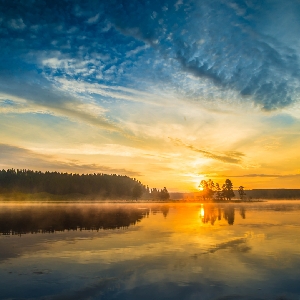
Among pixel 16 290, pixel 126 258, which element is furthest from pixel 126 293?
pixel 126 258

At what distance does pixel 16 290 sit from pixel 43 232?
72.9ft

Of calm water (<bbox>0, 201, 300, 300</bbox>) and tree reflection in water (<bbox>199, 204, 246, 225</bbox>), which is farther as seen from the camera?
tree reflection in water (<bbox>199, 204, 246, 225</bbox>)

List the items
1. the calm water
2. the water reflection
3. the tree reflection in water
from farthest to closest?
the tree reflection in water, the water reflection, the calm water

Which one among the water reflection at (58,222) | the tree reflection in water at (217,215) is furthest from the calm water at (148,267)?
the tree reflection in water at (217,215)

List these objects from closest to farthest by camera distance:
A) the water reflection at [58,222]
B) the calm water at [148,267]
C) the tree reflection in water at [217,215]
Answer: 1. the calm water at [148,267]
2. the water reflection at [58,222]
3. the tree reflection in water at [217,215]

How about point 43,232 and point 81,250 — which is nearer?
point 81,250

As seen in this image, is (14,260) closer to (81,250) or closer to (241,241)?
(81,250)

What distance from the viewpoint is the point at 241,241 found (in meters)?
31.4

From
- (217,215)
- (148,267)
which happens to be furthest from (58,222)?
(217,215)

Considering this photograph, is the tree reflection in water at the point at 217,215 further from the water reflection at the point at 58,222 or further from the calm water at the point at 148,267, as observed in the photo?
the calm water at the point at 148,267

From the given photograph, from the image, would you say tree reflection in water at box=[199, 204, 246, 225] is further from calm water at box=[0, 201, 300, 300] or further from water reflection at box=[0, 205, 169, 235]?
calm water at box=[0, 201, 300, 300]

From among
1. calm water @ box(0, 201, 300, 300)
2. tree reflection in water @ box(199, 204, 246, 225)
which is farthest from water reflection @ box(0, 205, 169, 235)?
tree reflection in water @ box(199, 204, 246, 225)

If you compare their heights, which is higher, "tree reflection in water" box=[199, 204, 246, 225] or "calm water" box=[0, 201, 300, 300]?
"tree reflection in water" box=[199, 204, 246, 225]

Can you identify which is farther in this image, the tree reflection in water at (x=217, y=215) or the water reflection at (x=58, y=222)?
the tree reflection in water at (x=217, y=215)
